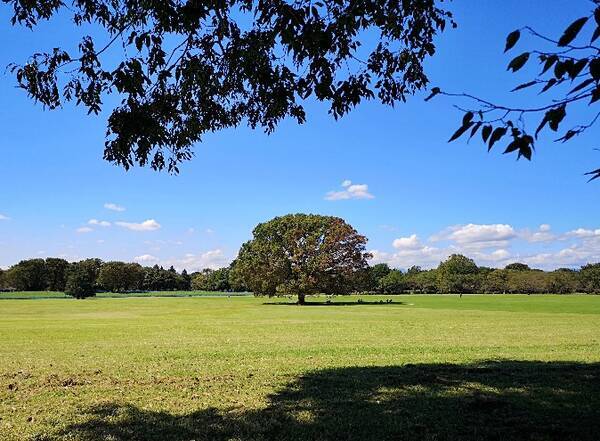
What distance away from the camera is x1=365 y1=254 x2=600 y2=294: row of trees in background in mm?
148000

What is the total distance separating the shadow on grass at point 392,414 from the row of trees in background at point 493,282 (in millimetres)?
129018

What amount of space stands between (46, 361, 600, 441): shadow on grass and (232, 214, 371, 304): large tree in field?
184ft

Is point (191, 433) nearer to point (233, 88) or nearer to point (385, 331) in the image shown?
point (233, 88)

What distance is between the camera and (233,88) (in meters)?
10.2

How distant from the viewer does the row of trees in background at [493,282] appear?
148 meters

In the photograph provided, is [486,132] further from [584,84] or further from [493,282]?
[493,282]

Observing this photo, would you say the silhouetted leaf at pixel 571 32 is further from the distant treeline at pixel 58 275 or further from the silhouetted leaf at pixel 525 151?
the distant treeline at pixel 58 275

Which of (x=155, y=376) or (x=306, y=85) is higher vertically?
(x=306, y=85)

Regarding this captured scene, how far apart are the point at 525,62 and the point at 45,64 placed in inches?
344

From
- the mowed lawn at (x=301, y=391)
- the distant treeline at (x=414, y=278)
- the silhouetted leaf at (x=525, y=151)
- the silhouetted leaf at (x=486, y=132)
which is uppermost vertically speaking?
the distant treeline at (x=414, y=278)

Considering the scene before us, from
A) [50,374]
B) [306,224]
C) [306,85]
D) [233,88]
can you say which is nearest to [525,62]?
[306,85]

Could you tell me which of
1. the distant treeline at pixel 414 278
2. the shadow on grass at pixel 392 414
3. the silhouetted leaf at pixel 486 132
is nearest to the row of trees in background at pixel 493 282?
the distant treeline at pixel 414 278

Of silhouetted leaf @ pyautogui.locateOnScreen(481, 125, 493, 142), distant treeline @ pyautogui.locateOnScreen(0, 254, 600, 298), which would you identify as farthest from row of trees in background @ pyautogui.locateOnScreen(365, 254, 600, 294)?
silhouetted leaf @ pyautogui.locateOnScreen(481, 125, 493, 142)

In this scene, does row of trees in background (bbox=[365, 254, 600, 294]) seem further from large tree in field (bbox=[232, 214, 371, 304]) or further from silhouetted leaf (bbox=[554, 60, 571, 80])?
silhouetted leaf (bbox=[554, 60, 571, 80])
